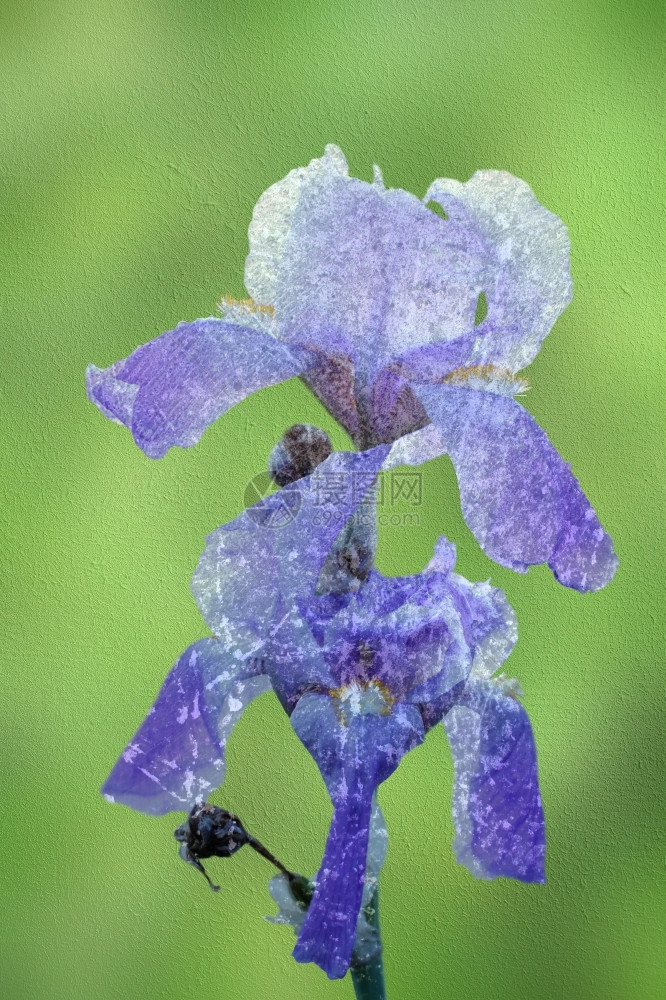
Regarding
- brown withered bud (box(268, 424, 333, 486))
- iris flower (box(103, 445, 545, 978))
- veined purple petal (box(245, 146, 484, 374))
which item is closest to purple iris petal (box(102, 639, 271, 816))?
iris flower (box(103, 445, 545, 978))

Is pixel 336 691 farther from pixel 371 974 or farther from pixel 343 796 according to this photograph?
pixel 371 974

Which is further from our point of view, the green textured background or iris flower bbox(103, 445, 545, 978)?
the green textured background

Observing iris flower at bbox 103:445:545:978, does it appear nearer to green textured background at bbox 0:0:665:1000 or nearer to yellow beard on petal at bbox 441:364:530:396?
yellow beard on petal at bbox 441:364:530:396

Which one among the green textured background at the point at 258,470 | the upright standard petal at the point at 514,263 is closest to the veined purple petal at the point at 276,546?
the upright standard petal at the point at 514,263

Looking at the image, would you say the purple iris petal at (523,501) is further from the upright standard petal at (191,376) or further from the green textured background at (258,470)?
the green textured background at (258,470)

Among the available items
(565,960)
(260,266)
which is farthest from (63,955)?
(260,266)

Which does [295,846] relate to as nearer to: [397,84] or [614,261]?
[614,261]
